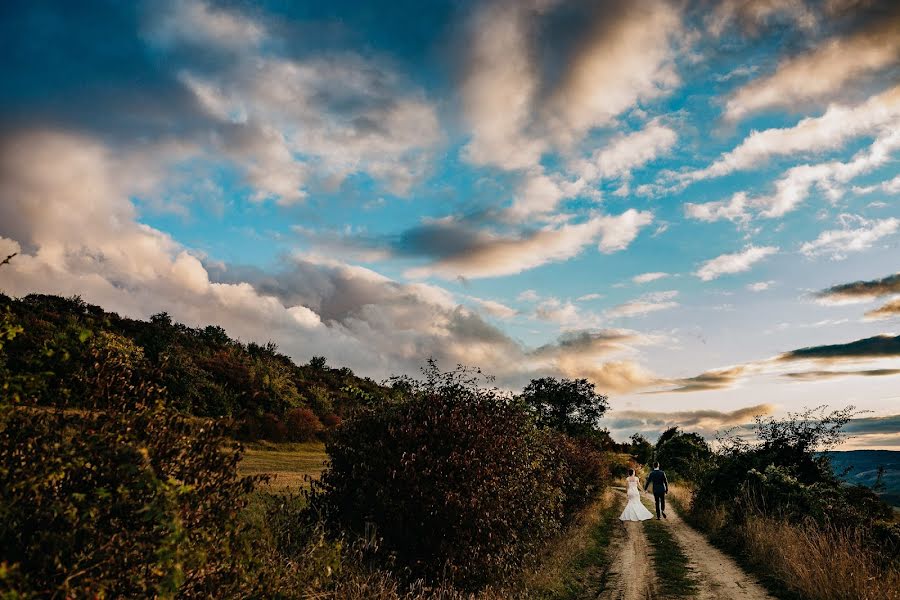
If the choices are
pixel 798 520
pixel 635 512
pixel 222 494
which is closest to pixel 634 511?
pixel 635 512

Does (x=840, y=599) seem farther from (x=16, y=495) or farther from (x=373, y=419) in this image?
(x=16, y=495)

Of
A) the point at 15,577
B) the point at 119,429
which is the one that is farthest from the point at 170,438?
the point at 15,577

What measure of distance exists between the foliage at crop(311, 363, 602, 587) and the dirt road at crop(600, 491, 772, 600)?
355 centimetres

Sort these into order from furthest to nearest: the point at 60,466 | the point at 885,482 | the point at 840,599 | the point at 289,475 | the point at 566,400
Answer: the point at 566,400 < the point at 289,475 < the point at 885,482 < the point at 840,599 < the point at 60,466

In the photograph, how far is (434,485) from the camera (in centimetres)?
882

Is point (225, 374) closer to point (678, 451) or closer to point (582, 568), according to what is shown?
point (582, 568)

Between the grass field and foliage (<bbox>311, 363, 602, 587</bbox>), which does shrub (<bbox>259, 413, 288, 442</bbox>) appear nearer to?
the grass field

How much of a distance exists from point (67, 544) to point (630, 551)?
55.3 ft

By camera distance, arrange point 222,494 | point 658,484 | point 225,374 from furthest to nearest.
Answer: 1. point 225,374
2. point 658,484
3. point 222,494

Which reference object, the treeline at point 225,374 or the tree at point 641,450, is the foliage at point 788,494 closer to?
the treeline at point 225,374

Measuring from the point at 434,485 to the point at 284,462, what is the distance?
54.3 feet

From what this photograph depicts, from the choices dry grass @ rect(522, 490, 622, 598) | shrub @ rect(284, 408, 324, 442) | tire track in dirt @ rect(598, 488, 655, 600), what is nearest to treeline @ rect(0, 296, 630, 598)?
dry grass @ rect(522, 490, 622, 598)

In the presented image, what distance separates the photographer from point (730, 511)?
20.3 meters

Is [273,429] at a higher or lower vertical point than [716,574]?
higher
